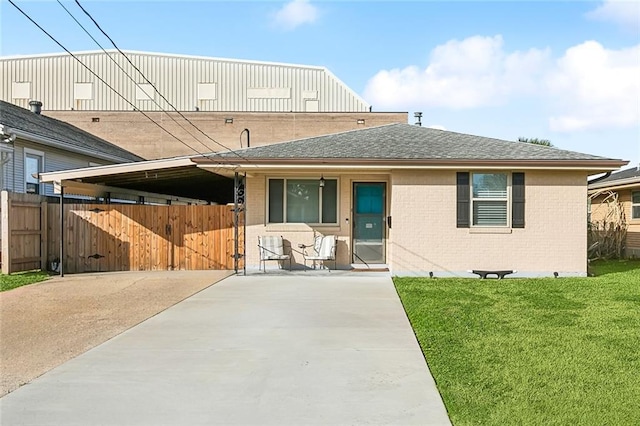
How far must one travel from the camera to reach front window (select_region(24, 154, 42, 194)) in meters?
17.8

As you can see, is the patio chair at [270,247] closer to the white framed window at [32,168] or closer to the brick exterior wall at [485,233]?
the brick exterior wall at [485,233]

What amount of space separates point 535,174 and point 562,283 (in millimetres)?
2778

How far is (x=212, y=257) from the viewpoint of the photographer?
1528cm

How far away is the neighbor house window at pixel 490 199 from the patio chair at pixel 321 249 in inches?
125

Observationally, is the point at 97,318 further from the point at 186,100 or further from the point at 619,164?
the point at 186,100

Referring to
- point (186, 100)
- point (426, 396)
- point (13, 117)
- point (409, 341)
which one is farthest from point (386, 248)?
point (186, 100)

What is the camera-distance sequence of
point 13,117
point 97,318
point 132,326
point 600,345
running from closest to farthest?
1. point 600,345
2. point 132,326
3. point 97,318
4. point 13,117

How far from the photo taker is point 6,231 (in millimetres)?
13703

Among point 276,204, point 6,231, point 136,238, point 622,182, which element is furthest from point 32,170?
point 622,182

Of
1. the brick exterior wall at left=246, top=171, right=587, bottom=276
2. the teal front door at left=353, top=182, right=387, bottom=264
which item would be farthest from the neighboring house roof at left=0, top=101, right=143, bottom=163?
the brick exterior wall at left=246, top=171, right=587, bottom=276

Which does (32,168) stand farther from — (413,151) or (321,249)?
Answer: (413,151)

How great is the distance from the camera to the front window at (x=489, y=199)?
13398mm

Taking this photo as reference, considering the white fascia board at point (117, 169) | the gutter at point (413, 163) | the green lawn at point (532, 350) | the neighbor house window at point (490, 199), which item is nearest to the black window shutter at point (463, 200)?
the neighbor house window at point (490, 199)

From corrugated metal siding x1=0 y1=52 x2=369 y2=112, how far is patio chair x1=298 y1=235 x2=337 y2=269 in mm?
27753
